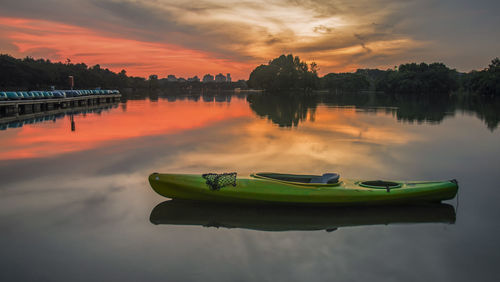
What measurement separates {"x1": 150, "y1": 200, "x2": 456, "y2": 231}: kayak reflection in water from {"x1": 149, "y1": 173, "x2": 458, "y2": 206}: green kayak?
30cm

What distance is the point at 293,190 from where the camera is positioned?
7777mm

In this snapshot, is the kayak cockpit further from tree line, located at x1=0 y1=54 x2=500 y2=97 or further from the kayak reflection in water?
tree line, located at x1=0 y1=54 x2=500 y2=97

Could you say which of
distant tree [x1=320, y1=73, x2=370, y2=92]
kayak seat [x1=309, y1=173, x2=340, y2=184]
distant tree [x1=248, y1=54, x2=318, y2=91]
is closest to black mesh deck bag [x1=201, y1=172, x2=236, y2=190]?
kayak seat [x1=309, y1=173, x2=340, y2=184]

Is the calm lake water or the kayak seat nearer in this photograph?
the calm lake water

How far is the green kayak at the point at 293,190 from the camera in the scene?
306 inches

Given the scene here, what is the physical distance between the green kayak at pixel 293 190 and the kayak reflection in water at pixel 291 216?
304 mm

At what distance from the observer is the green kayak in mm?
7777

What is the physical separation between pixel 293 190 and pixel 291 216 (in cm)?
66

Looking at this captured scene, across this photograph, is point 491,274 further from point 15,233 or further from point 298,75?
point 298,75

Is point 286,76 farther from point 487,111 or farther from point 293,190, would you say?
point 293,190

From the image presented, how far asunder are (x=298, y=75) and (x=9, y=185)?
110496 millimetres

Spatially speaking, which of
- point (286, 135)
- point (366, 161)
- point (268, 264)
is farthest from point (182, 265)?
point (286, 135)

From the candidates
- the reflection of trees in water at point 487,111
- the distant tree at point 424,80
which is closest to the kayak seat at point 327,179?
the reflection of trees in water at point 487,111

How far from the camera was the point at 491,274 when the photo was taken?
18.6ft
